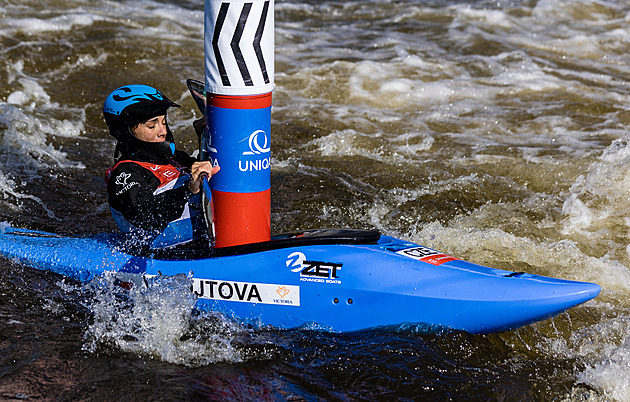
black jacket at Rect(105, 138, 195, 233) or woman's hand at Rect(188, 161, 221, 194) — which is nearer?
woman's hand at Rect(188, 161, 221, 194)

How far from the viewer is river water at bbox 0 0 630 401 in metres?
3.36

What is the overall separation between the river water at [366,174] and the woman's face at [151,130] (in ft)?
2.90

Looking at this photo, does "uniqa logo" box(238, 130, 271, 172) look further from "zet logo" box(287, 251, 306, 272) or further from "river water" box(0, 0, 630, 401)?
"river water" box(0, 0, 630, 401)

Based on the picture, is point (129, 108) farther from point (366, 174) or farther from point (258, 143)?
point (366, 174)

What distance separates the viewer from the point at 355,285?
138 inches

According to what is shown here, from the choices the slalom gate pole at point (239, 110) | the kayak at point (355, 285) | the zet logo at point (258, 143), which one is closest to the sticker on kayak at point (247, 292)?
the kayak at point (355, 285)

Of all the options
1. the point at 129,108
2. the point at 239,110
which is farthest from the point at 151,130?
the point at 239,110

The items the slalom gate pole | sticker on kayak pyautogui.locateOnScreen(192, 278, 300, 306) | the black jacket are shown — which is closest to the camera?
the slalom gate pole

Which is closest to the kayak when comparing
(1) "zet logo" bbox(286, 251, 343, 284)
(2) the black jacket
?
(1) "zet logo" bbox(286, 251, 343, 284)

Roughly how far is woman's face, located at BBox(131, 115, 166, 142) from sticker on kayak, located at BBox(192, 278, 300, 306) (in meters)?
0.90

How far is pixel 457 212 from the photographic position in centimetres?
544

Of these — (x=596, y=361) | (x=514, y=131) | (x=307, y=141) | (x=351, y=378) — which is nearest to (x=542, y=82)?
(x=514, y=131)

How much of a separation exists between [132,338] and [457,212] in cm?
294

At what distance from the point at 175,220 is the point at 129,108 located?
70 cm
